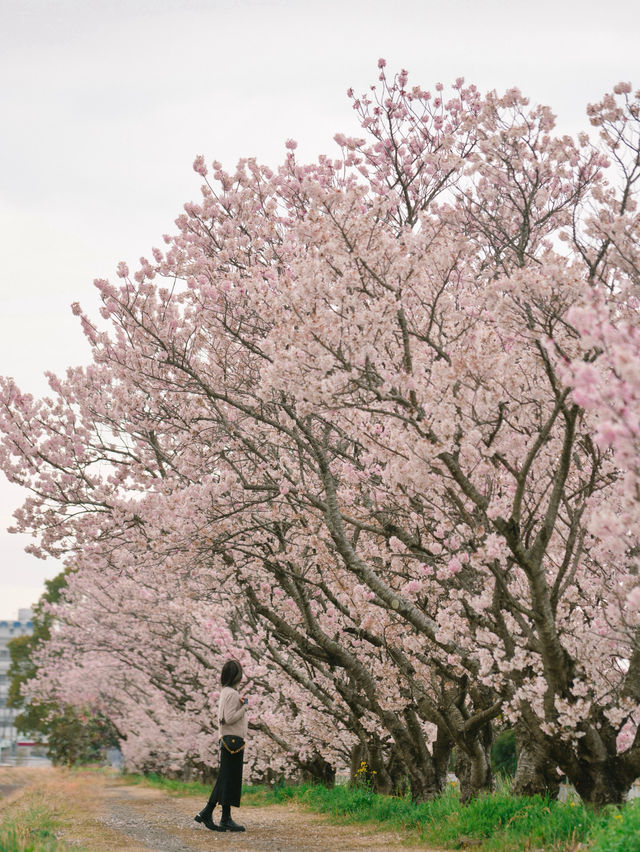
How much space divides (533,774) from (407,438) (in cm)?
429

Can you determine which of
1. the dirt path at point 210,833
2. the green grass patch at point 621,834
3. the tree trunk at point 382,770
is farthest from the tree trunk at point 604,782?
the tree trunk at point 382,770

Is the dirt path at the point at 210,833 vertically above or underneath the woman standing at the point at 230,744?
underneath

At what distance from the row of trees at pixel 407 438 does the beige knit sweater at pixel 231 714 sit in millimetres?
1264

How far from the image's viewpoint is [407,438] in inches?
265

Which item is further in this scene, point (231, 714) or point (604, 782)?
point (231, 714)

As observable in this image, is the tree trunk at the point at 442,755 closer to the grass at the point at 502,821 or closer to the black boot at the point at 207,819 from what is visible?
the grass at the point at 502,821

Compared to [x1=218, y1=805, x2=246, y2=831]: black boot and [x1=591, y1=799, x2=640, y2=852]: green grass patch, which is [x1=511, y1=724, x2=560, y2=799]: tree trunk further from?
[x1=218, y1=805, x2=246, y2=831]: black boot

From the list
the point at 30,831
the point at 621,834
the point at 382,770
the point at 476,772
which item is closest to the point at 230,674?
the point at 30,831

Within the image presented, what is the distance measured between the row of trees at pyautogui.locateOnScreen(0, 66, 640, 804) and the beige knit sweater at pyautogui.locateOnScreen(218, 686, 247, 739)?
1.26m

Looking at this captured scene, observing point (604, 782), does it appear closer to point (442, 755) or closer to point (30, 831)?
point (442, 755)

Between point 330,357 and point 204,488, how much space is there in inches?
143

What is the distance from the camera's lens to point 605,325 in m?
3.83

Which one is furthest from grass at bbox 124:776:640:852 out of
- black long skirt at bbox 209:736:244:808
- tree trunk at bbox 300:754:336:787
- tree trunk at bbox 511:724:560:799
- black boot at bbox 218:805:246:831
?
tree trunk at bbox 300:754:336:787

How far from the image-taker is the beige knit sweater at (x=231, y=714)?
9.14 metres
